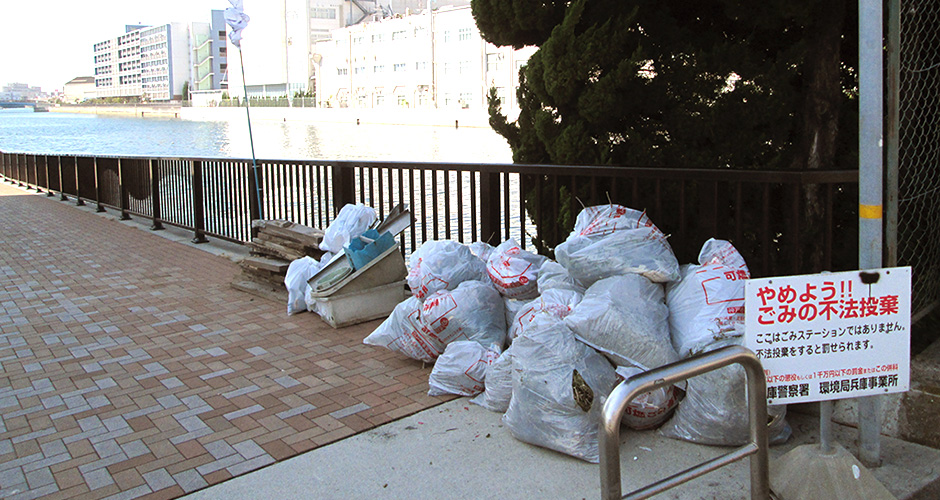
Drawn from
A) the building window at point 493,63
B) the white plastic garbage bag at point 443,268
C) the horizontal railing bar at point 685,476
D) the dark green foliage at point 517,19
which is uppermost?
the building window at point 493,63

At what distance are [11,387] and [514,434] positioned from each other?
3.18 m

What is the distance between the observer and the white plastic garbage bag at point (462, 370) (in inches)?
173

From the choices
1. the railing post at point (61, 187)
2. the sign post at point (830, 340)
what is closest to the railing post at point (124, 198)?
the railing post at point (61, 187)

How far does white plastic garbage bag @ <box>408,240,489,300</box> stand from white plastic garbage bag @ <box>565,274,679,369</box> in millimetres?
1412

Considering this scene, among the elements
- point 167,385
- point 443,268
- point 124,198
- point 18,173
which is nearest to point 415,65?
point 18,173

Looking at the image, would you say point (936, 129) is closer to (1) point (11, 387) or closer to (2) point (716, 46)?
(2) point (716, 46)

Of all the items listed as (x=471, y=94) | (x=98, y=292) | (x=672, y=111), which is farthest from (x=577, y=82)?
(x=471, y=94)

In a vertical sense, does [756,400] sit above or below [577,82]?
below

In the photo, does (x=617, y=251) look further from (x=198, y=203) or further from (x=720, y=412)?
(x=198, y=203)

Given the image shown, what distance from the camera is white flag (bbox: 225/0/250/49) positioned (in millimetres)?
10125

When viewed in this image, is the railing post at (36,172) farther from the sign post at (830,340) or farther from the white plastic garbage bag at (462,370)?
the sign post at (830,340)

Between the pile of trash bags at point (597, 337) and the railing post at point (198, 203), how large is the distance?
6.38 m

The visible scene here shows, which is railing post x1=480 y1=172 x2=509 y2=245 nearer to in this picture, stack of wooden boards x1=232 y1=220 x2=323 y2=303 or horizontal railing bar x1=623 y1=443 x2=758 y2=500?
stack of wooden boards x1=232 y1=220 x2=323 y2=303

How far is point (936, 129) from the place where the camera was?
4277mm
